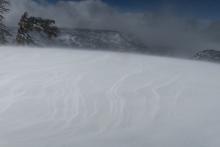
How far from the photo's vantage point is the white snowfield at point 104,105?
207 cm

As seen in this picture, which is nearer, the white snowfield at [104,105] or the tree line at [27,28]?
the white snowfield at [104,105]

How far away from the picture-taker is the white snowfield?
81.6 inches

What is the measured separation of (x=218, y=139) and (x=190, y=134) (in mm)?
164

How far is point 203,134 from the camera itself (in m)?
2.24

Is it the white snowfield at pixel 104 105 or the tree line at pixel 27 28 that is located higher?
the tree line at pixel 27 28

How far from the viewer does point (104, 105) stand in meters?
2.68

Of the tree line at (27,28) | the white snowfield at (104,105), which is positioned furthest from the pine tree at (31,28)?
the white snowfield at (104,105)

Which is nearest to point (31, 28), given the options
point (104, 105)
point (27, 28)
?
point (27, 28)

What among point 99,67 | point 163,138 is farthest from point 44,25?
point 163,138

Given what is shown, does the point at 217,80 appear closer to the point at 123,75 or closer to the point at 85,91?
the point at 123,75

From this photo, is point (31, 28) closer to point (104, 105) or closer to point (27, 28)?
point (27, 28)

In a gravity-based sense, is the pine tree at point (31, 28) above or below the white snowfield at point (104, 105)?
above

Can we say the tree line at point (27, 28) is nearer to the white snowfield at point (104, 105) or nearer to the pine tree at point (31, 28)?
the pine tree at point (31, 28)

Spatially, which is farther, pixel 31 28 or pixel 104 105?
pixel 31 28
